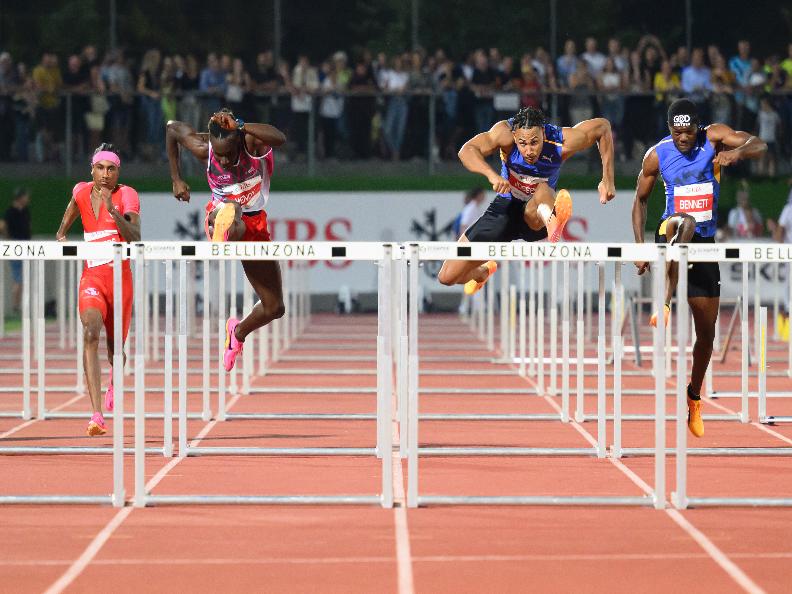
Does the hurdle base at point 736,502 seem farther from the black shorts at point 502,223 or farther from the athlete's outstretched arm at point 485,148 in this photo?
the black shorts at point 502,223

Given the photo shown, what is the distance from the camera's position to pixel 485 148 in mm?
10008

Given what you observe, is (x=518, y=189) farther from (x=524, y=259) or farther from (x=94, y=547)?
(x=94, y=547)

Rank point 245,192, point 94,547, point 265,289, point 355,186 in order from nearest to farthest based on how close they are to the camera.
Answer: point 94,547
point 245,192
point 265,289
point 355,186

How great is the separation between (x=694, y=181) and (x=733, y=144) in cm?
36

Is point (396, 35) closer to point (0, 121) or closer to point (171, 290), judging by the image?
point (0, 121)

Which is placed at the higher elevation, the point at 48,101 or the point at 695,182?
the point at 48,101

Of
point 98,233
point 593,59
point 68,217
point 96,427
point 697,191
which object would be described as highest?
point 593,59

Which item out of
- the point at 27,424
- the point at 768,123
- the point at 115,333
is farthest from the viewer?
the point at 768,123

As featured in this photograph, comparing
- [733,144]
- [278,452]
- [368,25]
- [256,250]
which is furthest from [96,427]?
[368,25]

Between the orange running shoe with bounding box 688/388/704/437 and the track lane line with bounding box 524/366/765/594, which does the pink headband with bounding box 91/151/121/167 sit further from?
Result: the orange running shoe with bounding box 688/388/704/437

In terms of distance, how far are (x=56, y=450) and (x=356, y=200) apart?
18.6 metres

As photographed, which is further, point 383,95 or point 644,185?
point 383,95

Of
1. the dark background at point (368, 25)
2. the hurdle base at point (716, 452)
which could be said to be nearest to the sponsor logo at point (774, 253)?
the hurdle base at point (716, 452)

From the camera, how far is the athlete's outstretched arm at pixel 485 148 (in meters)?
9.32
